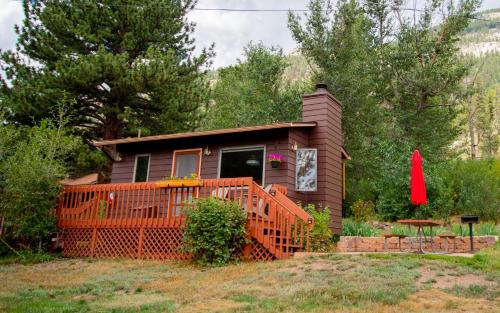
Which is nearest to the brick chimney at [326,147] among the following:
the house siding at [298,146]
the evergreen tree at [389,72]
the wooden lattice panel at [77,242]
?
the house siding at [298,146]

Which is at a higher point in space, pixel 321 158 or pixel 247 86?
pixel 247 86

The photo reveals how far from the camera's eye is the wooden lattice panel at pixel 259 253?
8.26 metres

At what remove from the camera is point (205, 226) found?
8.17 metres

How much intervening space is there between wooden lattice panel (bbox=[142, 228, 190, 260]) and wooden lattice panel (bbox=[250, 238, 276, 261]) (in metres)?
1.53

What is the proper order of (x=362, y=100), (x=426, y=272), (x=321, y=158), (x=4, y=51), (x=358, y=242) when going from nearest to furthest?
(x=426, y=272), (x=358, y=242), (x=321, y=158), (x=4, y=51), (x=362, y=100)

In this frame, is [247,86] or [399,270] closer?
[399,270]

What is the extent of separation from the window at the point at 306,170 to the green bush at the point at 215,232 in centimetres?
285

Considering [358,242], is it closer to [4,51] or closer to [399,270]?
[399,270]

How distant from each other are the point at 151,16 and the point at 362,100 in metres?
9.28

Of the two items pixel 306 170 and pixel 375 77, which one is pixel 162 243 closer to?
pixel 306 170

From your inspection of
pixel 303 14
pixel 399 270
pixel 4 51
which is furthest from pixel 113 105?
pixel 399 270

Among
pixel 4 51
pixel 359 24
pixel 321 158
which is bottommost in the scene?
pixel 321 158

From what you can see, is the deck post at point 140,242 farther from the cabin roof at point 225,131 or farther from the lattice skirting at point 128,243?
the cabin roof at point 225,131

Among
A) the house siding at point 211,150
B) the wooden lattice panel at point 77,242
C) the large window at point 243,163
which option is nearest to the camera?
the wooden lattice panel at point 77,242
